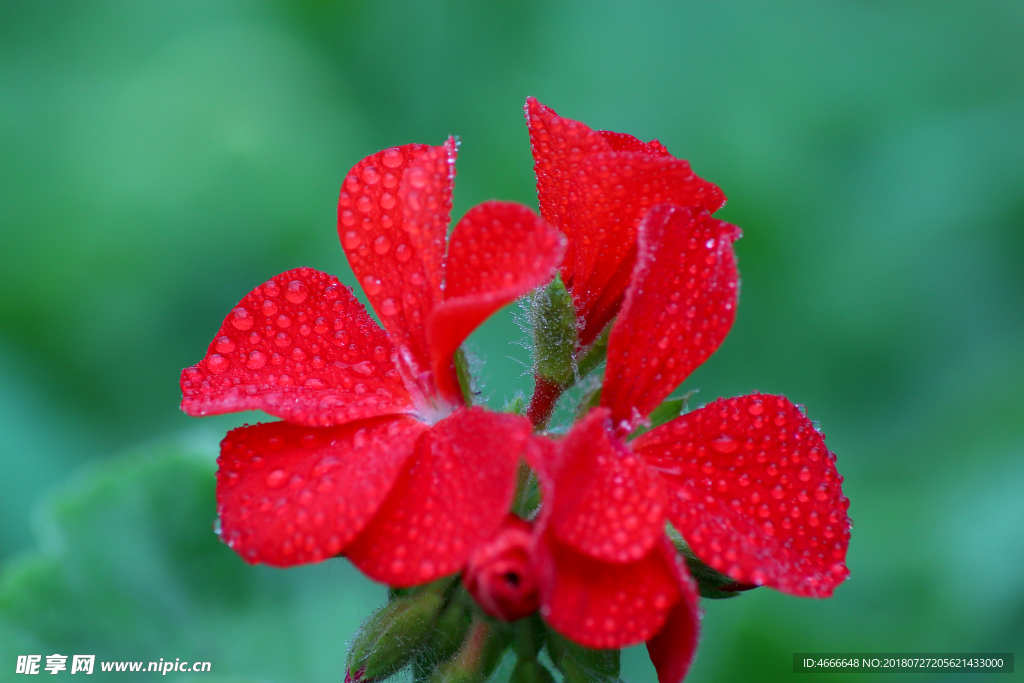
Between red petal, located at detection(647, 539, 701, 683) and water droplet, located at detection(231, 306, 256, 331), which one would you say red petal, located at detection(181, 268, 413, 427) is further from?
red petal, located at detection(647, 539, 701, 683)

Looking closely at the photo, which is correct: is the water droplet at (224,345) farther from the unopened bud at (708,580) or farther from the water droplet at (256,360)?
the unopened bud at (708,580)

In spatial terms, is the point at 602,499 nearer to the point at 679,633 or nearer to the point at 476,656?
the point at 679,633

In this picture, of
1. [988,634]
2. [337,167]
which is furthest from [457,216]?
[988,634]

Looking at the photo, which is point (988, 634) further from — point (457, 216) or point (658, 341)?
point (457, 216)

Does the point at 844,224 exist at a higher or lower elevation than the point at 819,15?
lower

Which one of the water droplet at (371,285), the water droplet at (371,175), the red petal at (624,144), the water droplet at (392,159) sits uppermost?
the red petal at (624,144)

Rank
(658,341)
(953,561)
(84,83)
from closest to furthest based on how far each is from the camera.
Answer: (658,341)
(953,561)
(84,83)

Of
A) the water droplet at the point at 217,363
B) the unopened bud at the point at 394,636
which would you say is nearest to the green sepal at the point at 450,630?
→ the unopened bud at the point at 394,636
